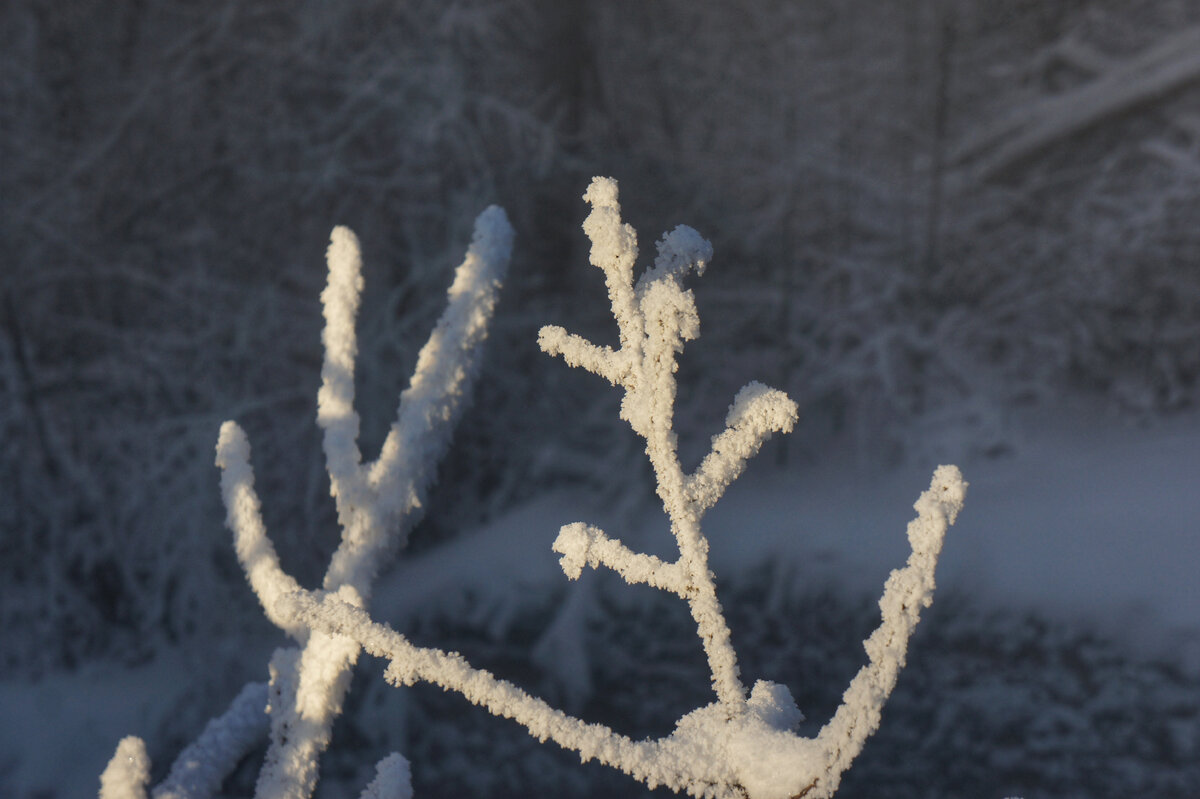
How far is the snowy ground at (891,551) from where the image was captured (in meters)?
1.05

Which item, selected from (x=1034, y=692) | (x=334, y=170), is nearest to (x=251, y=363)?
(x=334, y=170)

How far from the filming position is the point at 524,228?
3.73 ft

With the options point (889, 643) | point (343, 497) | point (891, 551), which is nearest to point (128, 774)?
point (343, 497)

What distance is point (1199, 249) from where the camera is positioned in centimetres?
120

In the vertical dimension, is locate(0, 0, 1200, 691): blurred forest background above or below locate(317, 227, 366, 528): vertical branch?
above

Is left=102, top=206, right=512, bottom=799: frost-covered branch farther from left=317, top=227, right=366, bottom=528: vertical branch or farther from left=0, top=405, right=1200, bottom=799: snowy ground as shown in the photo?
left=0, top=405, right=1200, bottom=799: snowy ground

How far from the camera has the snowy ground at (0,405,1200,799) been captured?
105 centimetres

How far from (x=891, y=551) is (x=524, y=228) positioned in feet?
2.13

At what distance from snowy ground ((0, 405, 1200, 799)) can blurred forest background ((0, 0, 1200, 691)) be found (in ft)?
0.16

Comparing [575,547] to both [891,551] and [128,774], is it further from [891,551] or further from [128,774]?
[891,551]

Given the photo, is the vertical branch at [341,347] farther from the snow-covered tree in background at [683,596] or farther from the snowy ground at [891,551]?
the snowy ground at [891,551]

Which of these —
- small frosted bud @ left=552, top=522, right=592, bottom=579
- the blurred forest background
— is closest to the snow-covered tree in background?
small frosted bud @ left=552, top=522, right=592, bottom=579

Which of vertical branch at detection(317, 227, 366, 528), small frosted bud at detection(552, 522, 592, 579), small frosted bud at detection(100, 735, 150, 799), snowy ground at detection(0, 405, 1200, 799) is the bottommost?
small frosted bud at detection(100, 735, 150, 799)

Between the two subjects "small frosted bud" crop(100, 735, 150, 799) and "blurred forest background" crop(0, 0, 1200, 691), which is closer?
"small frosted bud" crop(100, 735, 150, 799)
